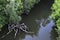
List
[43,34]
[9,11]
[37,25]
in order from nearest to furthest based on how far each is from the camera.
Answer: [9,11] < [43,34] < [37,25]

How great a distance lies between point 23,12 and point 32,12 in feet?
7.65

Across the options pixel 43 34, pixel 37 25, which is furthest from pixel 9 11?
pixel 43 34

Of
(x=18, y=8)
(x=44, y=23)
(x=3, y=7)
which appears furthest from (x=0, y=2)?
(x=44, y=23)

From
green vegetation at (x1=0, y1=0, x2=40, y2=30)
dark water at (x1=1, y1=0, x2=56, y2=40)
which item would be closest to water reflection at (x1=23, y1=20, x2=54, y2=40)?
dark water at (x1=1, y1=0, x2=56, y2=40)

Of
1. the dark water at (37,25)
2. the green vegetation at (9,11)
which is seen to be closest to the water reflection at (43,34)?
the dark water at (37,25)

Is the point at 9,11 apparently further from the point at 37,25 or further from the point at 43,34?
the point at 43,34

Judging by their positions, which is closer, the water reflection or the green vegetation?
the green vegetation

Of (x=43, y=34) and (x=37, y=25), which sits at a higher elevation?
(x=37, y=25)

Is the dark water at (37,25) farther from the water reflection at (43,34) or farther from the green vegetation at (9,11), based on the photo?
the green vegetation at (9,11)

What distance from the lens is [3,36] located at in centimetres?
1972

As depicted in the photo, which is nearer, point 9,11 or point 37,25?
point 9,11

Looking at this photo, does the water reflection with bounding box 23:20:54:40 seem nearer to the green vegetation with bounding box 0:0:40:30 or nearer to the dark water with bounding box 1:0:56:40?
the dark water with bounding box 1:0:56:40

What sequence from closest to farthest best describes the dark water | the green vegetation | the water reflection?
the green vegetation
the water reflection
the dark water

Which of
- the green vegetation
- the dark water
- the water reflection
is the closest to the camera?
the green vegetation
